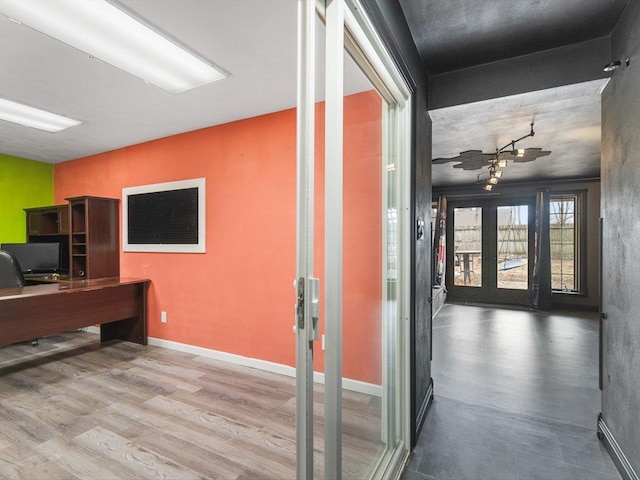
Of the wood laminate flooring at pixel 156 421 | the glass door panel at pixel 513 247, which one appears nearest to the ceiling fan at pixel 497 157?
the glass door panel at pixel 513 247

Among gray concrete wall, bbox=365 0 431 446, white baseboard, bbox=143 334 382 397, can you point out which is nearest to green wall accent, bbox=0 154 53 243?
white baseboard, bbox=143 334 382 397

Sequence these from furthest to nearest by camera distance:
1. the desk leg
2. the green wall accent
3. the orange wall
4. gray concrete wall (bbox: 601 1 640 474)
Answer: the green wall accent → the desk leg → the orange wall → gray concrete wall (bbox: 601 1 640 474)

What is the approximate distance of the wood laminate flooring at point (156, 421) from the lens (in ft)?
5.91

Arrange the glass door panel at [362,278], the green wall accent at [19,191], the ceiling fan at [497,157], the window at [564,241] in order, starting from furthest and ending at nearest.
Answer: the window at [564,241]
the green wall accent at [19,191]
the ceiling fan at [497,157]
the glass door panel at [362,278]

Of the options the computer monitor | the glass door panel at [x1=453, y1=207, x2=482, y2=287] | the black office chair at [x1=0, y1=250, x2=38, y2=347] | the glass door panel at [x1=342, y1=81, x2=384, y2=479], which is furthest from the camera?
the glass door panel at [x1=453, y1=207, x2=482, y2=287]

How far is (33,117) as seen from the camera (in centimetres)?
325

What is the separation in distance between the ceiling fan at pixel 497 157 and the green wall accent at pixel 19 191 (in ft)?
20.0

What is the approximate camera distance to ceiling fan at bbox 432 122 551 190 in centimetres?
376

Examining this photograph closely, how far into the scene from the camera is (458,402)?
2.63m

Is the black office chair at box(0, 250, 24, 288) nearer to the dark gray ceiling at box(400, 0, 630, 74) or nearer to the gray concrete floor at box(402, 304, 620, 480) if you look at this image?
the gray concrete floor at box(402, 304, 620, 480)

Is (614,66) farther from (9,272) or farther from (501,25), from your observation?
(9,272)

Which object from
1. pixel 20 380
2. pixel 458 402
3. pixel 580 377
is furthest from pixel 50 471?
pixel 580 377

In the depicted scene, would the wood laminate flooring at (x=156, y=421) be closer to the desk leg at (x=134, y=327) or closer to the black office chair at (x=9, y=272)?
the desk leg at (x=134, y=327)

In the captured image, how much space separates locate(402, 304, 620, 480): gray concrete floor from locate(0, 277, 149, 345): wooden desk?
3.51 m
